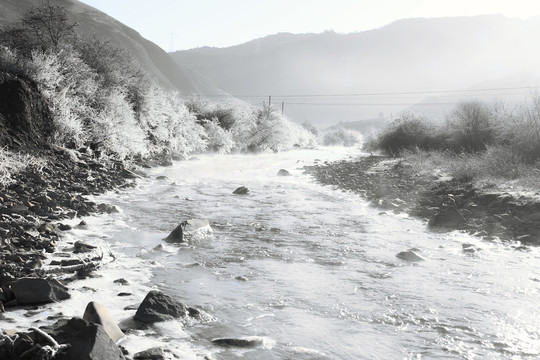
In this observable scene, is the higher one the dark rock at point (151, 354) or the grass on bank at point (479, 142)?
the grass on bank at point (479, 142)

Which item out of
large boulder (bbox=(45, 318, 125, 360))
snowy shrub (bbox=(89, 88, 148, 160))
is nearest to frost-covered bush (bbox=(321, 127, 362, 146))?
snowy shrub (bbox=(89, 88, 148, 160))

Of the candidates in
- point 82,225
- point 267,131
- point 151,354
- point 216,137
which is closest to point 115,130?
point 82,225

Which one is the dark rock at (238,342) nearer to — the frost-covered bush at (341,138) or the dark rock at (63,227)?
the dark rock at (63,227)

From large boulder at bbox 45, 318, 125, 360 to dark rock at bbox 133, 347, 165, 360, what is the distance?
1.32ft

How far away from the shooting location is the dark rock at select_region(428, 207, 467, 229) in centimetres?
1067

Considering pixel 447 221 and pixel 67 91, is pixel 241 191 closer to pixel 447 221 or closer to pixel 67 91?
pixel 447 221

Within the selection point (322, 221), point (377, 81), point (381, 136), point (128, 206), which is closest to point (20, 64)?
point (128, 206)

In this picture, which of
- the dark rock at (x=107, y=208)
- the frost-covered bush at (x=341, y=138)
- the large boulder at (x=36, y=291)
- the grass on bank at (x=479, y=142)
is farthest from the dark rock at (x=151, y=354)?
the frost-covered bush at (x=341, y=138)

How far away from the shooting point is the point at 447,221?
35.6 feet

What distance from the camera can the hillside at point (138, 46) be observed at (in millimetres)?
95969

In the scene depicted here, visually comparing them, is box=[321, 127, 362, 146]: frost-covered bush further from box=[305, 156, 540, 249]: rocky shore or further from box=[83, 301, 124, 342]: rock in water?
box=[83, 301, 124, 342]: rock in water

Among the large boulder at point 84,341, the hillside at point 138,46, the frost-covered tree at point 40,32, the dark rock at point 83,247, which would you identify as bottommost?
the dark rock at point 83,247

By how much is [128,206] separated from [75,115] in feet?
19.5

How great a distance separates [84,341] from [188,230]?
5342 millimetres
